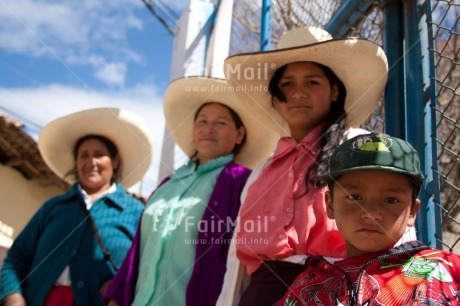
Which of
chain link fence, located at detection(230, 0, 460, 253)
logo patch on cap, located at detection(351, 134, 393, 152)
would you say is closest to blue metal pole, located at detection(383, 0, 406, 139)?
chain link fence, located at detection(230, 0, 460, 253)

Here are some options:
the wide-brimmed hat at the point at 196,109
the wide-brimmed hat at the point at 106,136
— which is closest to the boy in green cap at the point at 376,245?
the wide-brimmed hat at the point at 196,109

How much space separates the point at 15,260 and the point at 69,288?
0.41m

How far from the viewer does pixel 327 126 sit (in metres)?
2.14

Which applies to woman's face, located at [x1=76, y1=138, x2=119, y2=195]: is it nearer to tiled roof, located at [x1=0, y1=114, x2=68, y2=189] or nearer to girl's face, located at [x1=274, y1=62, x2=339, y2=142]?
girl's face, located at [x1=274, y1=62, x2=339, y2=142]

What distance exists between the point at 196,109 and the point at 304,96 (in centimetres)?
109

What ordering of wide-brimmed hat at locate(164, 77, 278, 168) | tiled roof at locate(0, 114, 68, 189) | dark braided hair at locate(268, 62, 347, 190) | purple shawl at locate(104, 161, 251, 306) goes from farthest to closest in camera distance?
1. tiled roof at locate(0, 114, 68, 189)
2. wide-brimmed hat at locate(164, 77, 278, 168)
3. purple shawl at locate(104, 161, 251, 306)
4. dark braided hair at locate(268, 62, 347, 190)

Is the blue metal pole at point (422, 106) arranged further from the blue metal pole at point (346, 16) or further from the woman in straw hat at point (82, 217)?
the woman in straw hat at point (82, 217)

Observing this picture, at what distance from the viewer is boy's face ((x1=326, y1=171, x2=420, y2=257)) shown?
1485 millimetres

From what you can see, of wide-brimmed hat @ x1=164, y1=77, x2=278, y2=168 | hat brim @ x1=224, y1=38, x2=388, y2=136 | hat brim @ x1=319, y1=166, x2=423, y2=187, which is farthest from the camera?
wide-brimmed hat @ x1=164, y1=77, x2=278, y2=168

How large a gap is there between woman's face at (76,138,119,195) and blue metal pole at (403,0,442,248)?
1.84 metres

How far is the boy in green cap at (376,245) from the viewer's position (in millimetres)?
1366

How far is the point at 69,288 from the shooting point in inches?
109

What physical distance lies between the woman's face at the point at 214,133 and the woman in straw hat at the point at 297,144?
0.36 m

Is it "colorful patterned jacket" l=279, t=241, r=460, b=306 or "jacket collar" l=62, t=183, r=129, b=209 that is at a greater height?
"jacket collar" l=62, t=183, r=129, b=209
